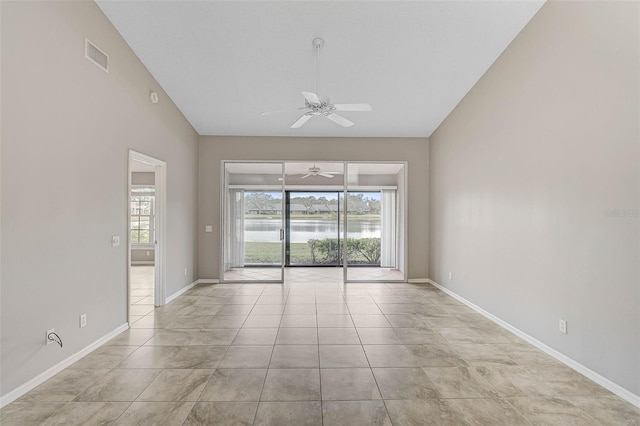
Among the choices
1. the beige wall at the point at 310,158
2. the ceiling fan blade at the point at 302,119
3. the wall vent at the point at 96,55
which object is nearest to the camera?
the wall vent at the point at 96,55

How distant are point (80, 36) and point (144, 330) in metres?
3.18

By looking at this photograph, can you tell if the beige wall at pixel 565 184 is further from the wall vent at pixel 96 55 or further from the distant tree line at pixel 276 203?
the wall vent at pixel 96 55

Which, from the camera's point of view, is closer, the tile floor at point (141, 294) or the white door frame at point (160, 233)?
the tile floor at point (141, 294)

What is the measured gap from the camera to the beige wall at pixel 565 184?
2.35 meters

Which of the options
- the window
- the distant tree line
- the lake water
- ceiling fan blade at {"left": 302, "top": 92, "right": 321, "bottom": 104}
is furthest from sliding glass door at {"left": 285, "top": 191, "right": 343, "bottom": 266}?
ceiling fan blade at {"left": 302, "top": 92, "right": 321, "bottom": 104}

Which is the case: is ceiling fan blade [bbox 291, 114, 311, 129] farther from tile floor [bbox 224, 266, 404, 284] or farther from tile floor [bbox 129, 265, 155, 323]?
tile floor [bbox 224, 266, 404, 284]

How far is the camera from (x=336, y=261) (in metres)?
8.83

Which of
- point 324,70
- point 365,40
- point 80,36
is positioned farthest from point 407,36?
point 80,36

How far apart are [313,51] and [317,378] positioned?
361cm

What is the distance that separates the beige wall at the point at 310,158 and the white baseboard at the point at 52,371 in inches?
110

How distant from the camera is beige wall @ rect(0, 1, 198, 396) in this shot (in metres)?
2.31

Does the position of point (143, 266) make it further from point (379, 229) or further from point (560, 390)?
point (560, 390)

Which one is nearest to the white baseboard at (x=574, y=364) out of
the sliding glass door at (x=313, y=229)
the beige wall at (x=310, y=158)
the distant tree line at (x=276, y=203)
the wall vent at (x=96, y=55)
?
the beige wall at (x=310, y=158)

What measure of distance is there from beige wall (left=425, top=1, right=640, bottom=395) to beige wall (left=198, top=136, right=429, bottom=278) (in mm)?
1715
